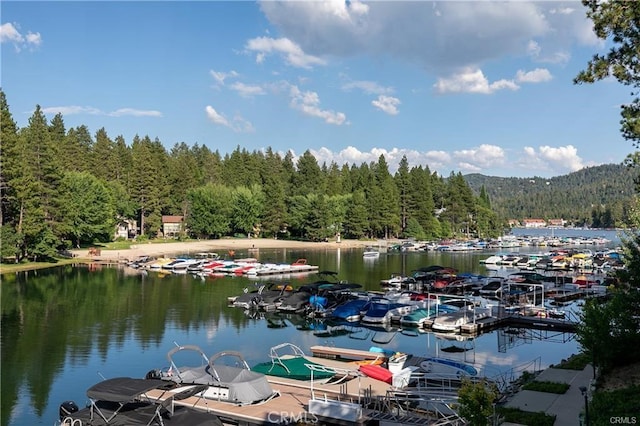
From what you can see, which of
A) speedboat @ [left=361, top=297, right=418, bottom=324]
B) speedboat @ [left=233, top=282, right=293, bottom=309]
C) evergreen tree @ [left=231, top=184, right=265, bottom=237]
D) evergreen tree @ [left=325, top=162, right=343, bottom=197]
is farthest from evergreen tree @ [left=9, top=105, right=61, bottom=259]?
evergreen tree @ [left=325, top=162, right=343, bottom=197]

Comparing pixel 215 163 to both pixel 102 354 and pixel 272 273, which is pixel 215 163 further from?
pixel 102 354

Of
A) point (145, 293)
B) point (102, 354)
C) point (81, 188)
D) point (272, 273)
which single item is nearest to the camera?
point (102, 354)

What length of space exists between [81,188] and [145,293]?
4361 centimetres

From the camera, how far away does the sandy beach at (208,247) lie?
260ft

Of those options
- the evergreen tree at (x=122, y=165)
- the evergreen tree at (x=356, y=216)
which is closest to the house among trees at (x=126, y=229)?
the evergreen tree at (x=122, y=165)

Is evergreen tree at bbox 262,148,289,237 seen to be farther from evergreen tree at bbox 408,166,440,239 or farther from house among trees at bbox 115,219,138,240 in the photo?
evergreen tree at bbox 408,166,440,239

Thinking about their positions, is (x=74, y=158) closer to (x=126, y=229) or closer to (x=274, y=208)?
(x=126, y=229)

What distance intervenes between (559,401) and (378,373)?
6691 millimetres

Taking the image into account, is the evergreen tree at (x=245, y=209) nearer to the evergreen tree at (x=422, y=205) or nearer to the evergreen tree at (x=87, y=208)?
the evergreen tree at (x=87, y=208)

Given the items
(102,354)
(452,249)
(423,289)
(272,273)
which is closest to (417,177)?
(452,249)

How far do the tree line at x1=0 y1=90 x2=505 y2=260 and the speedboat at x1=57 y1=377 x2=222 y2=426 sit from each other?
166 feet

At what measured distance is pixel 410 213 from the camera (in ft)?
446

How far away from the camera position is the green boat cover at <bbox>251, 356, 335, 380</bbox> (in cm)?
2194

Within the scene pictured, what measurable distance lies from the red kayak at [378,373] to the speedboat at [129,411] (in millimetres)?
7797
